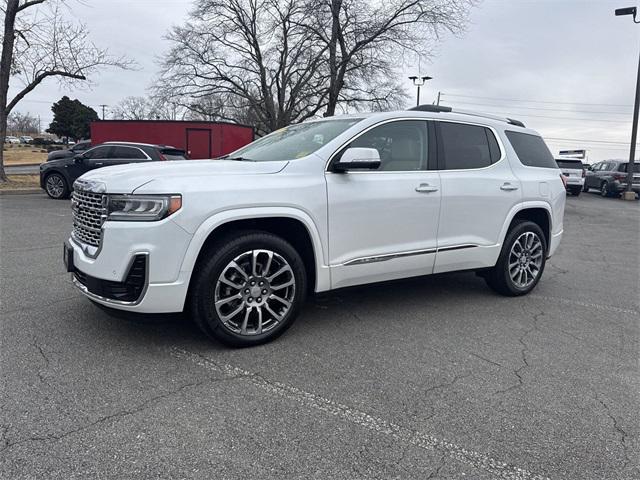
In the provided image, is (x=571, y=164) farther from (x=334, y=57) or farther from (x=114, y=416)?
(x=114, y=416)

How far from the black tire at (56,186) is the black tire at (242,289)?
1246 cm

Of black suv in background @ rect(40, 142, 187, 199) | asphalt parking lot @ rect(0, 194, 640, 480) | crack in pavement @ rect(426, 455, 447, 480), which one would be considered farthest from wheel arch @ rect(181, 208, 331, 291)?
black suv in background @ rect(40, 142, 187, 199)

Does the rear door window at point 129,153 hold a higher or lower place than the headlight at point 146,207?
higher

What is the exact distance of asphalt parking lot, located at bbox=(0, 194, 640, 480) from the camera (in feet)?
7.66

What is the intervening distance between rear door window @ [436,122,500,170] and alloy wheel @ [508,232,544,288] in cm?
95

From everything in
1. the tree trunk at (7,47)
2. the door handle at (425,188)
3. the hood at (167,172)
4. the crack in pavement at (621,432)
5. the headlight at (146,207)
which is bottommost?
the crack in pavement at (621,432)

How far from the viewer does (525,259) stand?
5289mm

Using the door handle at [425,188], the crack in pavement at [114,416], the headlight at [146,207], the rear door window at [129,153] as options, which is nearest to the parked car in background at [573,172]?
the rear door window at [129,153]

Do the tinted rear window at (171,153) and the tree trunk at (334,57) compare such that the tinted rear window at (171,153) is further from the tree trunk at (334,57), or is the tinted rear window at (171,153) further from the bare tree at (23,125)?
the bare tree at (23,125)

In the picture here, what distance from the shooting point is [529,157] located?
5.43 metres

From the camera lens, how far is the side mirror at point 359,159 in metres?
3.69

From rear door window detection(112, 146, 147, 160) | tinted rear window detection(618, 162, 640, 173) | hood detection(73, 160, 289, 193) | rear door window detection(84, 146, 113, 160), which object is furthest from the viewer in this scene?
tinted rear window detection(618, 162, 640, 173)

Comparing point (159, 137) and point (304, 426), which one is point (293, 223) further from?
point (159, 137)

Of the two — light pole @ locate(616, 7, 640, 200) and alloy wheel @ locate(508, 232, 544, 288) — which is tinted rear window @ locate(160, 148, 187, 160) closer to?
alloy wheel @ locate(508, 232, 544, 288)
